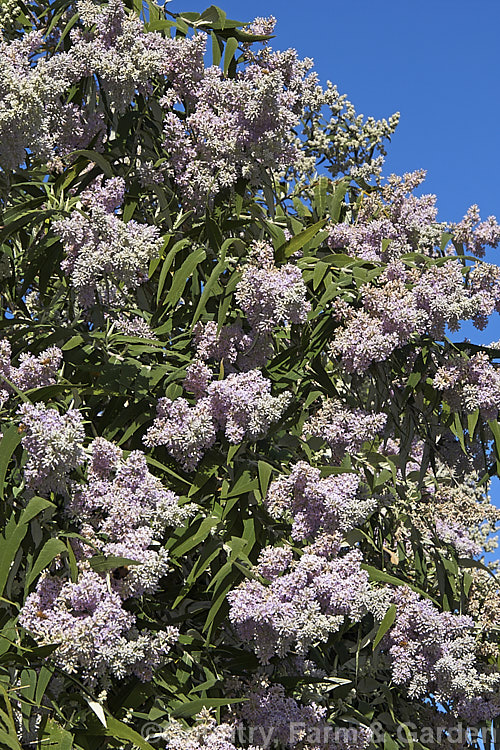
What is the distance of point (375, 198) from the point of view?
4.89 meters

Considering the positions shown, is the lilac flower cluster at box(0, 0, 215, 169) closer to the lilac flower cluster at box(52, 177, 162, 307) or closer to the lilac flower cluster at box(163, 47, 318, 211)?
the lilac flower cluster at box(163, 47, 318, 211)

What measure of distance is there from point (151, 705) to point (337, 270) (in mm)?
1980

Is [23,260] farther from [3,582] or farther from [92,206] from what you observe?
[3,582]

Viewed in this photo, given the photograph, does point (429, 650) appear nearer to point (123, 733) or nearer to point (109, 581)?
point (123, 733)

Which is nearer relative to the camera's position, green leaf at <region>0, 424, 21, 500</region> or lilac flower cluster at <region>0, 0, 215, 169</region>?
green leaf at <region>0, 424, 21, 500</region>

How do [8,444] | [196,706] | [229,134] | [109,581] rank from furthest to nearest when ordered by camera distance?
1. [229,134]
2. [196,706]
3. [8,444]
4. [109,581]

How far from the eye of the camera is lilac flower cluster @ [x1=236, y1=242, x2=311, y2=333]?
147 inches

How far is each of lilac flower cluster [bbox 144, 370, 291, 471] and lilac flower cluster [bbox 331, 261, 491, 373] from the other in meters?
0.49

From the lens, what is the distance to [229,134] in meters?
4.25

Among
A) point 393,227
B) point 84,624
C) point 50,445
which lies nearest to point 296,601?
point 84,624

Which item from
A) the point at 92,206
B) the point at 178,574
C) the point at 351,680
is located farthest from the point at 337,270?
the point at 351,680

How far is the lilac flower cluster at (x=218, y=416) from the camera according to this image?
11.6ft

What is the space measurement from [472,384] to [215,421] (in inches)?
47.9

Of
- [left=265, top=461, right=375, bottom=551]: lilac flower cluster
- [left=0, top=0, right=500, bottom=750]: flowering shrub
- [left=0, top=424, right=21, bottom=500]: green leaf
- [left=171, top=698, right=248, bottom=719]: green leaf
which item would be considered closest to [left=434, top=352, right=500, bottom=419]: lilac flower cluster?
[left=0, top=0, right=500, bottom=750]: flowering shrub
